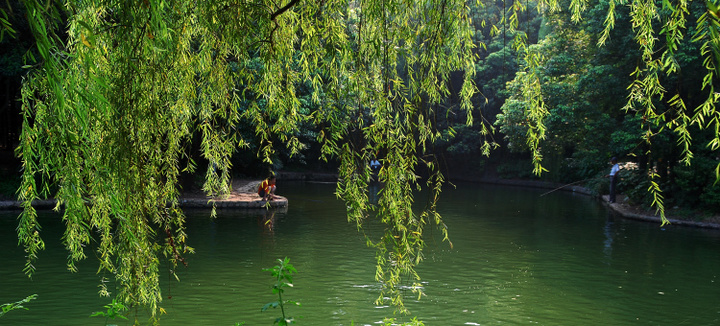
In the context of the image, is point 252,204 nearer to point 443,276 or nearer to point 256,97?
point 443,276

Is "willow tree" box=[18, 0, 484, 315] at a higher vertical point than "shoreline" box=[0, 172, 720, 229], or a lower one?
higher

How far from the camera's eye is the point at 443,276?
9.56m

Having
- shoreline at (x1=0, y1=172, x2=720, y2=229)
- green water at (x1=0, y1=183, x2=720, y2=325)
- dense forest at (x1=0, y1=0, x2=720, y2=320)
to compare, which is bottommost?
green water at (x1=0, y1=183, x2=720, y2=325)

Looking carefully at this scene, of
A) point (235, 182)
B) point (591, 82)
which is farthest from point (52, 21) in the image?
point (235, 182)

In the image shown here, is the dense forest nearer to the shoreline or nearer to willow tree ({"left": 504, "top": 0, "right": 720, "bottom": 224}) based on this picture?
willow tree ({"left": 504, "top": 0, "right": 720, "bottom": 224})

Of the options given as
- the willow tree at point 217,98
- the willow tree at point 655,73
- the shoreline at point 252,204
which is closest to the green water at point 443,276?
the shoreline at point 252,204

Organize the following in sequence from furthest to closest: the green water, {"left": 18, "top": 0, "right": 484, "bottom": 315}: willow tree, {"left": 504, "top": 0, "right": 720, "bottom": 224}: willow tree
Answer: the green water < {"left": 18, "top": 0, "right": 484, "bottom": 315}: willow tree < {"left": 504, "top": 0, "right": 720, "bottom": 224}: willow tree

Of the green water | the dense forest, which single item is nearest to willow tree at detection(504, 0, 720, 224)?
the dense forest

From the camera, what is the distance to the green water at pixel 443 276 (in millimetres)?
7516

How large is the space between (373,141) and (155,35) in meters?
1.54

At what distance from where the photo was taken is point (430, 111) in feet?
13.5

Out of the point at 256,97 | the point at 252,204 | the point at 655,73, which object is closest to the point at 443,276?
the point at 256,97

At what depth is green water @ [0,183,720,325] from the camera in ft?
24.7

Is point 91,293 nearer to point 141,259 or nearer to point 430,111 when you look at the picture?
point 141,259
